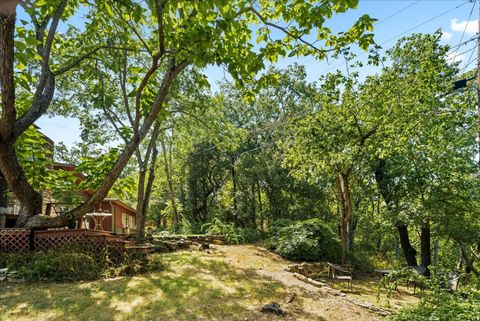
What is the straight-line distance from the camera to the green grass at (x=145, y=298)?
14.3 ft

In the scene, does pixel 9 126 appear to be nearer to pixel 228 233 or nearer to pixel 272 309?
pixel 272 309

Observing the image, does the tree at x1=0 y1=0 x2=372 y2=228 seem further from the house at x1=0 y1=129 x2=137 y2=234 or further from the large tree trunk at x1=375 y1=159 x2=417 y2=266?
the large tree trunk at x1=375 y1=159 x2=417 y2=266

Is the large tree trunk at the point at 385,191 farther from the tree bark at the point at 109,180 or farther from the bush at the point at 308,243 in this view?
the tree bark at the point at 109,180

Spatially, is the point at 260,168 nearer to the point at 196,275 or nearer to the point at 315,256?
the point at 315,256

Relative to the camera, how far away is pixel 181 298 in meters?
5.21

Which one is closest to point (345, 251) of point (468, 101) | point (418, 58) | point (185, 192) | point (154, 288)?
point (468, 101)

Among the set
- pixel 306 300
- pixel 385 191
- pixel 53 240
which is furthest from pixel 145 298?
pixel 385 191

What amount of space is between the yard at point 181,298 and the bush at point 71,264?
342 mm

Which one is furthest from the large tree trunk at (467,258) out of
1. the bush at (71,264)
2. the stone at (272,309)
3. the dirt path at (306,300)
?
the bush at (71,264)

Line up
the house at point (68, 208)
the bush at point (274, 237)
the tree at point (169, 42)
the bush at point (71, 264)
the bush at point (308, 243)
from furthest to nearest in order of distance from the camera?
the bush at point (274, 237) → the bush at point (308, 243) → the house at point (68, 208) → the bush at point (71, 264) → the tree at point (169, 42)

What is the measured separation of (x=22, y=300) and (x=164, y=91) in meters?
4.38

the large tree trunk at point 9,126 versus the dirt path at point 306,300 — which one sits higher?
the large tree trunk at point 9,126

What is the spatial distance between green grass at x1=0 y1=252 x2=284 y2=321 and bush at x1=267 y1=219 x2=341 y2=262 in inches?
179

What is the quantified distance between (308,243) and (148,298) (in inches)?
282
